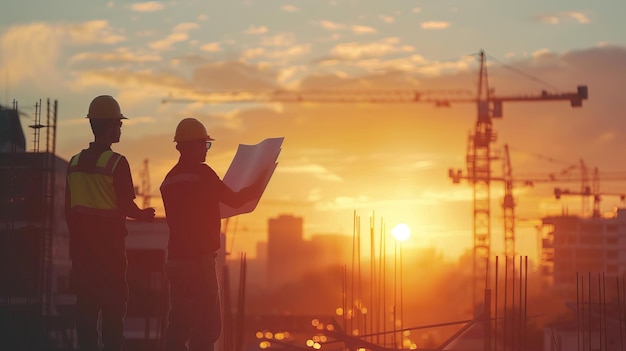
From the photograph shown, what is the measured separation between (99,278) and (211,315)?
964 mm

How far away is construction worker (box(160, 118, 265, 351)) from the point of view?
29.5 ft

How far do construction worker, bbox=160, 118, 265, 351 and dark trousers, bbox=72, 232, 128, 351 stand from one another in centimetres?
45

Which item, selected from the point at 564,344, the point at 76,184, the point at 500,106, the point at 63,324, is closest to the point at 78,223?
the point at 76,184

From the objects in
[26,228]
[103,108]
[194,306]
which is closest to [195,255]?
[194,306]

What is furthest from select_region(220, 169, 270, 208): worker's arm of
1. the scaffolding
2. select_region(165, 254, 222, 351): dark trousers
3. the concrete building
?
the concrete building

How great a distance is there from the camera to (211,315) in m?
8.98

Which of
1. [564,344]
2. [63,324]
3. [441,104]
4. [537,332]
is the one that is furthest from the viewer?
[441,104]

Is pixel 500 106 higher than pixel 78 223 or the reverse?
higher

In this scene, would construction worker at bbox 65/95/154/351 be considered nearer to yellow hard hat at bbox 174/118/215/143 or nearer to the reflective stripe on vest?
the reflective stripe on vest

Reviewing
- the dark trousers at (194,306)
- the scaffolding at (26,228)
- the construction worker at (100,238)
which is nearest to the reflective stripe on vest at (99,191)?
the construction worker at (100,238)

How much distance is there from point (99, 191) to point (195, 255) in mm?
942

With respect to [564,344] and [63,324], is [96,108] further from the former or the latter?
[564,344]

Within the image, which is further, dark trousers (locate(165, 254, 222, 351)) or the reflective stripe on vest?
dark trousers (locate(165, 254, 222, 351))

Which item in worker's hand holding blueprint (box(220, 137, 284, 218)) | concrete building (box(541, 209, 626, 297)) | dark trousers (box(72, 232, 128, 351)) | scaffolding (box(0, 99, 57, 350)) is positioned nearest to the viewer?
dark trousers (box(72, 232, 128, 351))
